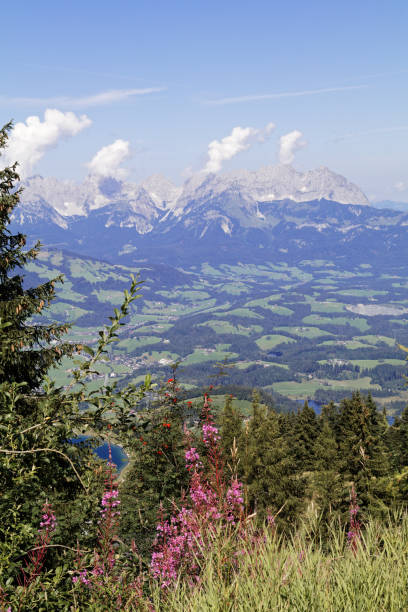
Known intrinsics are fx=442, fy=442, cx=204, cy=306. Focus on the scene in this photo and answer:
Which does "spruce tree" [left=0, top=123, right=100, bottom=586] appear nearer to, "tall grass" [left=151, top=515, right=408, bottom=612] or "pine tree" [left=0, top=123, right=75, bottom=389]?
"tall grass" [left=151, top=515, right=408, bottom=612]

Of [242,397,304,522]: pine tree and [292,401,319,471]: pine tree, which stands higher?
[242,397,304,522]: pine tree

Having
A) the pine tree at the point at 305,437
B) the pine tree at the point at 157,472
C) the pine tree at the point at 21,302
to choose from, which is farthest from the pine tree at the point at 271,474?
the pine tree at the point at 21,302

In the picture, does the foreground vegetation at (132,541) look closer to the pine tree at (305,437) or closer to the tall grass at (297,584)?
the tall grass at (297,584)

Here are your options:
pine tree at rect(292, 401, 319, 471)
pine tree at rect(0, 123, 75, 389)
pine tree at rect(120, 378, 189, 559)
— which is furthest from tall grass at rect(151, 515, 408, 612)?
pine tree at rect(292, 401, 319, 471)

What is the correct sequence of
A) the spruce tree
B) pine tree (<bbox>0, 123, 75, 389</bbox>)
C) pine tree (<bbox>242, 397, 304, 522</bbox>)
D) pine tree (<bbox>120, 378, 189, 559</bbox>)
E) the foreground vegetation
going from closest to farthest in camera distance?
the foreground vegetation
the spruce tree
pine tree (<bbox>0, 123, 75, 389</bbox>)
pine tree (<bbox>120, 378, 189, 559</bbox>)
pine tree (<bbox>242, 397, 304, 522</bbox>)

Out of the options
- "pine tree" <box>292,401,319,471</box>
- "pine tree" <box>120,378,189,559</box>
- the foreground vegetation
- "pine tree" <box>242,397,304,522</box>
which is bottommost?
"pine tree" <box>292,401,319,471</box>

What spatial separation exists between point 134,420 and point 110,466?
5.14ft

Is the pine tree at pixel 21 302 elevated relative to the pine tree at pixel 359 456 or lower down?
elevated

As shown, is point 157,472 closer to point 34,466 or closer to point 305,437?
point 34,466

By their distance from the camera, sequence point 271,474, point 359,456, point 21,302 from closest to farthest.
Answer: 1. point 21,302
2. point 359,456
3. point 271,474

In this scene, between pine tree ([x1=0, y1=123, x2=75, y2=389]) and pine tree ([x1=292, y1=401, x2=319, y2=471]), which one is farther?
pine tree ([x1=292, y1=401, x2=319, y2=471])

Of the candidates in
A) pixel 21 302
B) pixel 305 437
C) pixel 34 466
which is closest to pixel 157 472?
pixel 21 302

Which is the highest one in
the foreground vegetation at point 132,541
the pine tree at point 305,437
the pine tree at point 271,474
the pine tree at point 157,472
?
the foreground vegetation at point 132,541

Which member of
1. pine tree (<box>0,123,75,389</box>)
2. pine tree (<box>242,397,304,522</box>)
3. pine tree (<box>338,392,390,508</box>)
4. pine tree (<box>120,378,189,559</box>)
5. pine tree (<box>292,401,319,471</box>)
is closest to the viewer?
pine tree (<box>0,123,75,389</box>)
